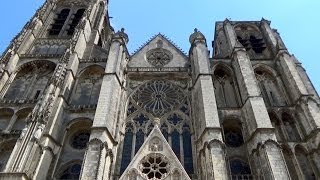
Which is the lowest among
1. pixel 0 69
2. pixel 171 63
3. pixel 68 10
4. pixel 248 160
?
pixel 248 160

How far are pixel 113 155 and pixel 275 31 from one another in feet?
47.5

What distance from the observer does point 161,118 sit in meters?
16.5

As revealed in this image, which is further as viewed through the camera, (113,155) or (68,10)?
(68,10)

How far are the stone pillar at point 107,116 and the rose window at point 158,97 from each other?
1261 millimetres

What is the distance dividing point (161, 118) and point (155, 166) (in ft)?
12.7

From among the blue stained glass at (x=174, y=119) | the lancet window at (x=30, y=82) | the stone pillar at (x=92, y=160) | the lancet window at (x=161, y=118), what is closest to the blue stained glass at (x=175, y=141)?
the lancet window at (x=161, y=118)

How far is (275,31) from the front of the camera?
22.6m

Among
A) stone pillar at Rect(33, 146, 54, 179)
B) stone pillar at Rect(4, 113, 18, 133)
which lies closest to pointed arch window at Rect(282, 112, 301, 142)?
stone pillar at Rect(33, 146, 54, 179)

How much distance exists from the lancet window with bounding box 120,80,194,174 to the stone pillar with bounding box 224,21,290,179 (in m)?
2.82

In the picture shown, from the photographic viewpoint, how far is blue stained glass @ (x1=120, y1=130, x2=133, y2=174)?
14.6m

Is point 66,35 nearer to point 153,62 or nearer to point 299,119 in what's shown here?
point 153,62

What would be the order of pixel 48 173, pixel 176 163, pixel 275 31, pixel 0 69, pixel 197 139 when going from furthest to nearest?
pixel 275 31, pixel 0 69, pixel 197 139, pixel 48 173, pixel 176 163

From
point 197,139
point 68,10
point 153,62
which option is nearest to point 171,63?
point 153,62

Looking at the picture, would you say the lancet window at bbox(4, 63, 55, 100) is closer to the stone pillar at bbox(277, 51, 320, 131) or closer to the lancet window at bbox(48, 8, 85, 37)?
the lancet window at bbox(48, 8, 85, 37)
